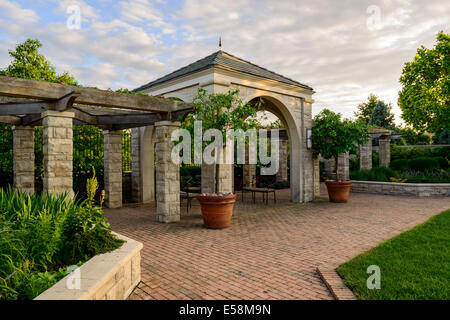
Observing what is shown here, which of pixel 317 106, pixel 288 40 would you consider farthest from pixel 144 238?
pixel 317 106

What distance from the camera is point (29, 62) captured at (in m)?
15.3

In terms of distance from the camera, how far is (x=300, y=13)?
270 inches

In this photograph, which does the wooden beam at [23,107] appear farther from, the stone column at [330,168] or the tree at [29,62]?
the stone column at [330,168]

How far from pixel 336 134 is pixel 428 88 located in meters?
10.9

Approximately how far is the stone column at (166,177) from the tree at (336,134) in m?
5.71

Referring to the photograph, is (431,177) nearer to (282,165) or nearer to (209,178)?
(282,165)

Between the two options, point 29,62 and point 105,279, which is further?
point 29,62

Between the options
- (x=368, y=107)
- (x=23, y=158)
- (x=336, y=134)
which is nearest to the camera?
(x=23, y=158)

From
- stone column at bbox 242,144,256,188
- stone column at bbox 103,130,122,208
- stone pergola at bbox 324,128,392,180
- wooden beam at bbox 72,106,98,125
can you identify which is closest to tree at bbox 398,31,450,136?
stone pergola at bbox 324,128,392,180

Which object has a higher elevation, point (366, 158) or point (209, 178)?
point (366, 158)

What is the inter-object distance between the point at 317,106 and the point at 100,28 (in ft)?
27.5

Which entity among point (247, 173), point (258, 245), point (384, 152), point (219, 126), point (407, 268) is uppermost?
point (219, 126)

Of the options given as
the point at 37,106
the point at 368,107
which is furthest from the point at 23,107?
the point at 368,107

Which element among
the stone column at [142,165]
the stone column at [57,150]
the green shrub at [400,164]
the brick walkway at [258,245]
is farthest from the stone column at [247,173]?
the stone column at [57,150]
